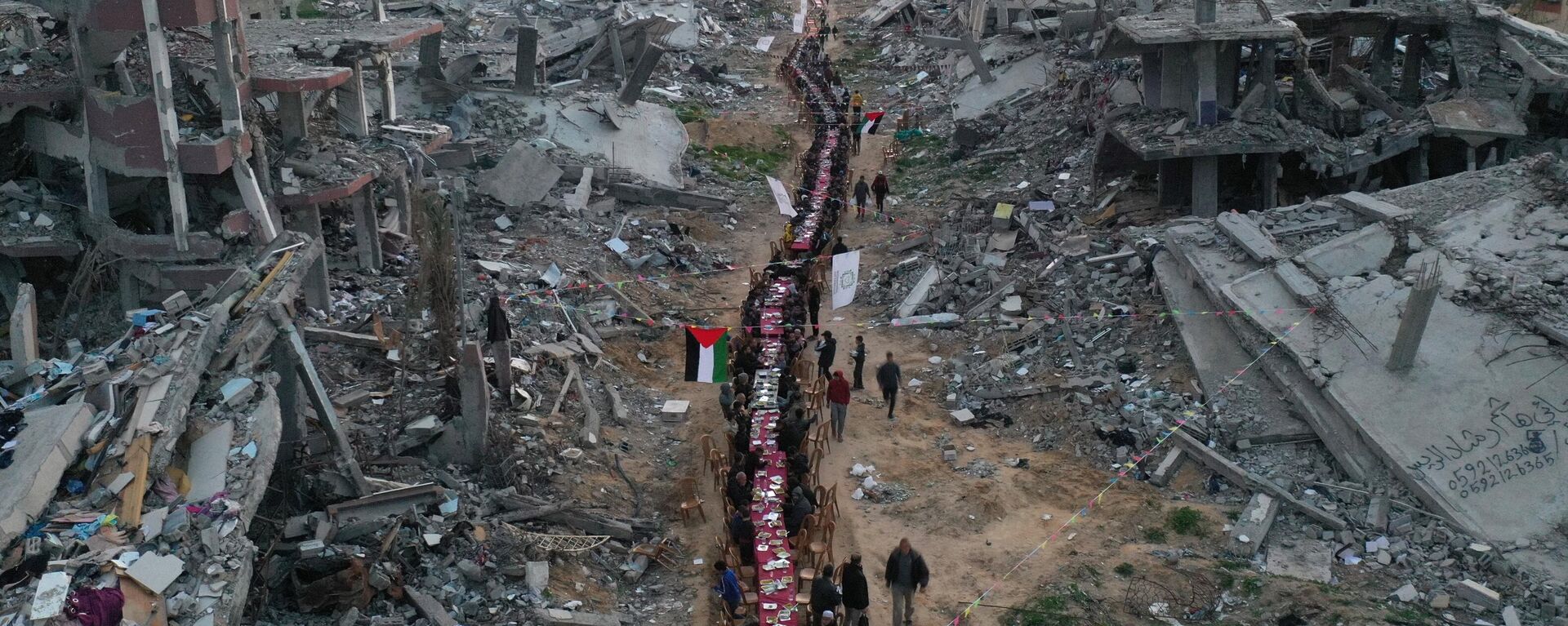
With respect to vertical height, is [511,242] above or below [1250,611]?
above

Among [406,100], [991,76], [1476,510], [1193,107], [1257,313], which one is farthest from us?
[991,76]

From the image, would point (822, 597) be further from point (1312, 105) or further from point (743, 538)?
point (1312, 105)

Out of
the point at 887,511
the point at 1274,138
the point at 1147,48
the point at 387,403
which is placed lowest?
the point at 887,511

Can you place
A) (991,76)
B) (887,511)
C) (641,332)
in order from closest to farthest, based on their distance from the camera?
1. (887,511)
2. (641,332)
3. (991,76)

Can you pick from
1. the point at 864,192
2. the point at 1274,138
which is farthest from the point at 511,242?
the point at 1274,138

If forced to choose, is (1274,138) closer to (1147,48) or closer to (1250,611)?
(1147,48)

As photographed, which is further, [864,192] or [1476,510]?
[864,192]

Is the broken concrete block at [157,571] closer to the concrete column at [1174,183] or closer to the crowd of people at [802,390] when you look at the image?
the crowd of people at [802,390]

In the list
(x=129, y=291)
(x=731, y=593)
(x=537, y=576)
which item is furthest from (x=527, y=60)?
(x=731, y=593)

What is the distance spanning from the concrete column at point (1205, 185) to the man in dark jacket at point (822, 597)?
1155 centimetres

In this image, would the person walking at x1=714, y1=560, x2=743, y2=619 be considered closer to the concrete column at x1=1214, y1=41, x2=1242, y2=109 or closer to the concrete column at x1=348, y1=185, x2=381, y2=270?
the concrete column at x1=348, y1=185, x2=381, y2=270

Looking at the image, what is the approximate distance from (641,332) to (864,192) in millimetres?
7324

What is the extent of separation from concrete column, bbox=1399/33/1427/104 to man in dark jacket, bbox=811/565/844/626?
16.3 metres

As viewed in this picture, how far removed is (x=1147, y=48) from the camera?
70.8 feet
